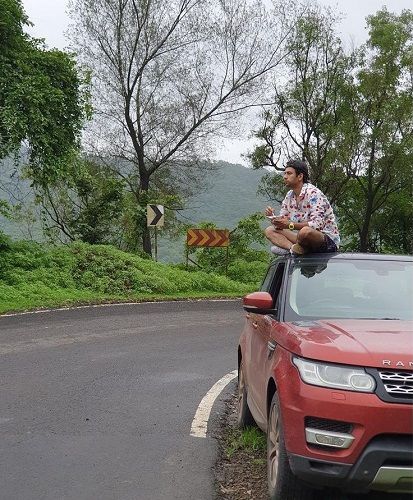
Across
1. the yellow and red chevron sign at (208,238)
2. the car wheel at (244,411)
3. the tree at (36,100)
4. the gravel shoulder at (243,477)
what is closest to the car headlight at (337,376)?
the gravel shoulder at (243,477)

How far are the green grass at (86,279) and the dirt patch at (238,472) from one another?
1136cm

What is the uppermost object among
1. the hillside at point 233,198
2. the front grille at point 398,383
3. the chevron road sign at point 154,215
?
the hillside at point 233,198

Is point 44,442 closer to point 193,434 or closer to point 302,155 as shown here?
point 193,434

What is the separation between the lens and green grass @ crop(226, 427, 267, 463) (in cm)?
598

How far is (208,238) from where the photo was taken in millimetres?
24219

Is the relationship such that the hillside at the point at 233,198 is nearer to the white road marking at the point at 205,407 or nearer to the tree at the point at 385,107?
the tree at the point at 385,107

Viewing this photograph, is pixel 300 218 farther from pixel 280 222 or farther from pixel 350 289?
pixel 350 289

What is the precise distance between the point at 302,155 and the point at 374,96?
5.05 meters

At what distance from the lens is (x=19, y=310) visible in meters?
15.8

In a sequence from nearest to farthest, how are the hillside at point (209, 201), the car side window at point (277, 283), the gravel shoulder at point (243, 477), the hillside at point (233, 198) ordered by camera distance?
the gravel shoulder at point (243, 477) → the car side window at point (277, 283) → the hillside at point (209, 201) → the hillside at point (233, 198)

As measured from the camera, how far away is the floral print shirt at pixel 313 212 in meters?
6.53

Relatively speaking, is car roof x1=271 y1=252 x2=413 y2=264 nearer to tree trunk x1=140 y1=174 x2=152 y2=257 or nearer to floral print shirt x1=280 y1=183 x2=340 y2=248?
floral print shirt x1=280 y1=183 x2=340 y2=248

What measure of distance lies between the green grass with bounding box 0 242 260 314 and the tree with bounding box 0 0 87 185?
2.56 m

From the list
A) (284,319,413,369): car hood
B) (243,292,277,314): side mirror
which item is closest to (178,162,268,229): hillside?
(243,292,277,314): side mirror
